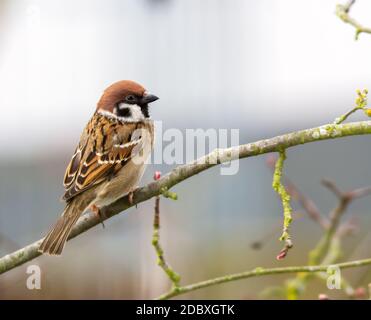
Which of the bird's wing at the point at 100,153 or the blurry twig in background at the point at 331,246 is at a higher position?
the bird's wing at the point at 100,153

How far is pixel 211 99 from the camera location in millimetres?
8797

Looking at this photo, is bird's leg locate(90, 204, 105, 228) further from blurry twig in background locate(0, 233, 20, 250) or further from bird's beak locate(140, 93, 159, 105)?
bird's beak locate(140, 93, 159, 105)

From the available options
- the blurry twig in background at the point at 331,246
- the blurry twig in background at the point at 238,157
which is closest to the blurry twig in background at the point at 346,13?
the blurry twig in background at the point at 238,157

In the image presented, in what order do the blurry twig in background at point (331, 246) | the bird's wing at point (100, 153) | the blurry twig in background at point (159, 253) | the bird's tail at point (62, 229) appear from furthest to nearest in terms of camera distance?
1. the bird's wing at point (100, 153)
2. the blurry twig in background at point (331, 246)
3. the bird's tail at point (62, 229)
4. the blurry twig in background at point (159, 253)

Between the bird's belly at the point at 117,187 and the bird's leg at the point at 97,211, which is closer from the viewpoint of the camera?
the bird's leg at the point at 97,211

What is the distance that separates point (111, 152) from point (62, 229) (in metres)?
0.69

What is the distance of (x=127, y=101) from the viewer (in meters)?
4.14

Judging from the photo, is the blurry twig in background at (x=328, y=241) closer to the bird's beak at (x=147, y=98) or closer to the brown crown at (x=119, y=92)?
the bird's beak at (x=147, y=98)

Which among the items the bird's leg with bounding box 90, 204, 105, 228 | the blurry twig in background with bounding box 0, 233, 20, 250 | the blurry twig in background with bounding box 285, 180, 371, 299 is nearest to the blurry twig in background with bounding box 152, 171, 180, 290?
the bird's leg with bounding box 90, 204, 105, 228

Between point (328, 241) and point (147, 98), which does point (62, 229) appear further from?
point (328, 241)

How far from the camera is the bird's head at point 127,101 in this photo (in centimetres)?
411

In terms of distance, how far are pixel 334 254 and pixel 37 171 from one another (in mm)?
3515
